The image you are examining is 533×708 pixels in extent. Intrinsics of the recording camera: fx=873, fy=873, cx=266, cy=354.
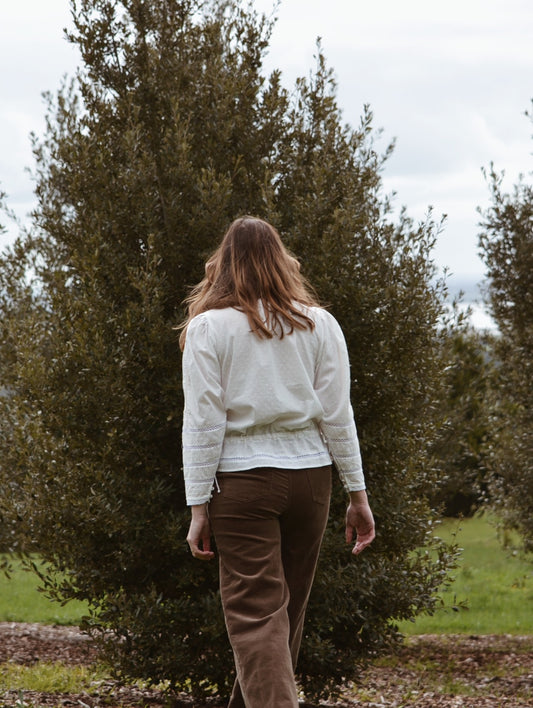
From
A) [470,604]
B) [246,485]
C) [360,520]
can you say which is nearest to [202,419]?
[246,485]

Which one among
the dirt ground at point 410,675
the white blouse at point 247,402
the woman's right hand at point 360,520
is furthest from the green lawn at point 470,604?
the white blouse at point 247,402

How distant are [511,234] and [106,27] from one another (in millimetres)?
5514

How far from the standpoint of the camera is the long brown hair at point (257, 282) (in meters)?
4.00

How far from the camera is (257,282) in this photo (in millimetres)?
4055

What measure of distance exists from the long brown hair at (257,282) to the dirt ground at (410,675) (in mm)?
2862

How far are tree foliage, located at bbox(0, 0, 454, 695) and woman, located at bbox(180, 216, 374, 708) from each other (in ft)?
4.63

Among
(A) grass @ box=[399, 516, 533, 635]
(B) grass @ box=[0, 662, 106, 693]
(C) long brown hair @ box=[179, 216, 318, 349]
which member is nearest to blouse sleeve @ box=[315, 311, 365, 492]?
(C) long brown hair @ box=[179, 216, 318, 349]

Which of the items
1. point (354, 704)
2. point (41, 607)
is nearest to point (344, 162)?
point (354, 704)

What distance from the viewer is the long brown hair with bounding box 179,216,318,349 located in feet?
13.1

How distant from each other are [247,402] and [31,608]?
10.6m

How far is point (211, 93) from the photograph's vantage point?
6328mm

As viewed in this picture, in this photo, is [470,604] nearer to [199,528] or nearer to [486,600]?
[486,600]

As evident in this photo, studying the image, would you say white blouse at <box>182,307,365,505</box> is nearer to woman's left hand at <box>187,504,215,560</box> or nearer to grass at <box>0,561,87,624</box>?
woman's left hand at <box>187,504,215,560</box>

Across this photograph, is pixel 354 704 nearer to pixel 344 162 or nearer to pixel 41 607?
pixel 344 162
